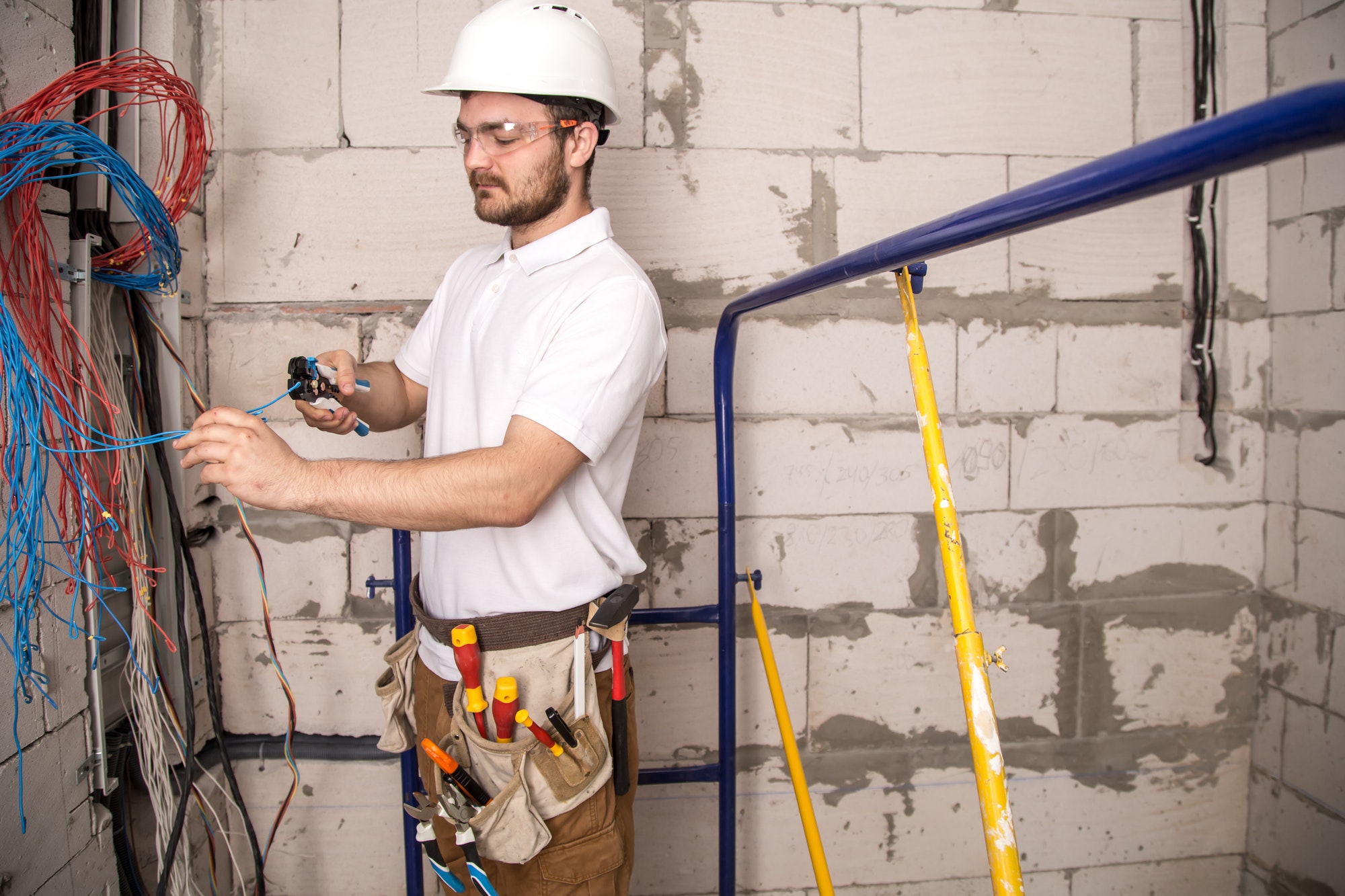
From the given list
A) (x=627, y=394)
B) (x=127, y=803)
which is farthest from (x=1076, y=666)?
(x=127, y=803)

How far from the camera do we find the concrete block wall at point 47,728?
117 centimetres

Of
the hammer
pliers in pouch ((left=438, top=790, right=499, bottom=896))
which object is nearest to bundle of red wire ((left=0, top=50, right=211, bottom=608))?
pliers in pouch ((left=438, top=790, right=499, bottom=896))

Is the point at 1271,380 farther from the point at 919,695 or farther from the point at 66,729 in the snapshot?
the point at 66,729

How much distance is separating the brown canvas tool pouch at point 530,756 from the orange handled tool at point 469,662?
3 cm

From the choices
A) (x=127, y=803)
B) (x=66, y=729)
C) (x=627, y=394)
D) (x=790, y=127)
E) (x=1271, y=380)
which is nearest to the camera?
(x=627, y=394)

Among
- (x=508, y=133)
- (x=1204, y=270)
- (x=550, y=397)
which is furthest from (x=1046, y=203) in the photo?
(x=1204, y=270)

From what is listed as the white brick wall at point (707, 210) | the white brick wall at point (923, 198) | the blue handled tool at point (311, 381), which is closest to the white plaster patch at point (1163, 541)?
the white brick wall at point (923, 198)

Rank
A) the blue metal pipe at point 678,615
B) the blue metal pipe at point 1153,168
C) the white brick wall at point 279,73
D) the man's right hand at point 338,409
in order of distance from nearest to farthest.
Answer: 1. the blue metal pipe at point 1153,168
2. the man's right hand at point 338,409
3. the blue metal pipe at point 678,615
4. the white brick wall at point 279,73

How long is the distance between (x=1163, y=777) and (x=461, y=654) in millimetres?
1903

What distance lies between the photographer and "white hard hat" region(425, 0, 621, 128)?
114 centimetres

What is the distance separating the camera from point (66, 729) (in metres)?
1.29

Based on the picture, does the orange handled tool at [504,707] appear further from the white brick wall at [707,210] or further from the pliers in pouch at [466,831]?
the white brick wall at [707,210]

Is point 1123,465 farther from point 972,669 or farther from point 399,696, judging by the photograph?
point 399,696

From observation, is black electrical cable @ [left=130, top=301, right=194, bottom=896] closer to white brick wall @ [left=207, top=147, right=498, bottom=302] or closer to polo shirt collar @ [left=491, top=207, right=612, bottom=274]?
white brick wall @ [left=207, top=147, right=498, bottom=302]
